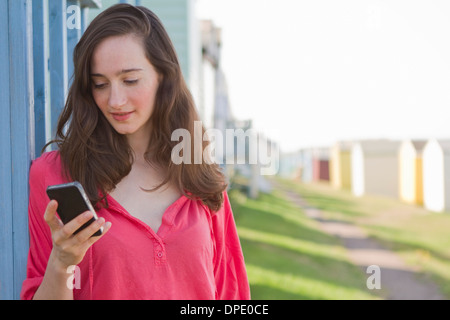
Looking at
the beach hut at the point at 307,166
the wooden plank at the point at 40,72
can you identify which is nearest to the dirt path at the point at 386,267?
the wooden plank at the point at 40,72

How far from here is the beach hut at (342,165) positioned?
34.3 meters

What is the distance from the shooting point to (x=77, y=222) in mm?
1387

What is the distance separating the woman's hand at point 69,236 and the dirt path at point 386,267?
20.4 ft

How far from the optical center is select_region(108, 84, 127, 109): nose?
1765mm

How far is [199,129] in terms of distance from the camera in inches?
84.7

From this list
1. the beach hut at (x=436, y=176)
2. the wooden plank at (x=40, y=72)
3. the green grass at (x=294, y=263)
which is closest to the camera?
the wooden plank at (x=40, y=72)

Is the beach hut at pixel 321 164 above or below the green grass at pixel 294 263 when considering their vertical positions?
above

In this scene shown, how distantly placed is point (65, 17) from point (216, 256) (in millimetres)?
1146

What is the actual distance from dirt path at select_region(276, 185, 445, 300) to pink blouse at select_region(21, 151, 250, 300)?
227 inches

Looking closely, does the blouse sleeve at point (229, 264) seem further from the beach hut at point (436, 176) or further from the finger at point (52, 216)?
the beach hut at point (436, 176)

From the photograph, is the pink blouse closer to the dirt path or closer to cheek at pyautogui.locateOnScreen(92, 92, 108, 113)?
cheek at pyautogui.locateOnScreen(92, 92, 108, 113)

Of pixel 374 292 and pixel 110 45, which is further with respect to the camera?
pixel 374 292
